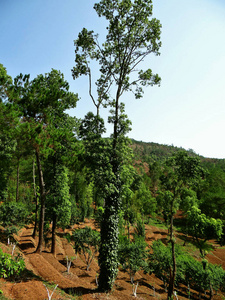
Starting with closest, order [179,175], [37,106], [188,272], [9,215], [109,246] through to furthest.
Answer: [109,246] < [37,106] < [179,175] < [188,272] < [9,215]

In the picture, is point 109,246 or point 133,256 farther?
point 133,256

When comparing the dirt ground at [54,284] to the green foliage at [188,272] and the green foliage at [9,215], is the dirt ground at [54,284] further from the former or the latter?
the green foliage at [9,215]

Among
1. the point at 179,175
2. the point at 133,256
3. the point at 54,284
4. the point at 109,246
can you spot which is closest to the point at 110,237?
the point at 109,246

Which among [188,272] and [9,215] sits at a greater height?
[9,215]

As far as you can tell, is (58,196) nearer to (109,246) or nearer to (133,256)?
(109,246)

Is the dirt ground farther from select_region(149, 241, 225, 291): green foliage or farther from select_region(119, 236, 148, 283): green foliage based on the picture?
select_region(149, 241, 225, 291): green foliage

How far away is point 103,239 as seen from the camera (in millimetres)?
11469

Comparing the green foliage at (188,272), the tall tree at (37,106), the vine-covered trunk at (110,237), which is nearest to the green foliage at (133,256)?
the green foliage at (188,272)

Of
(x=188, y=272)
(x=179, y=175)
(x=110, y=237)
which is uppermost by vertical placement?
(x=179, y=175)

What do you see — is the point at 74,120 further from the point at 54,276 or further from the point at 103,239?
the point at 54,276

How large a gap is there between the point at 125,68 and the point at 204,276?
2069cm

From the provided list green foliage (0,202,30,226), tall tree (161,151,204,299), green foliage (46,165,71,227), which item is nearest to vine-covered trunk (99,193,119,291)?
tall tree (161,151,204,299)

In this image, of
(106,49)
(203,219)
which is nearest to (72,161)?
(106,49)

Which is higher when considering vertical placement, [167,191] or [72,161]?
[72,161]
